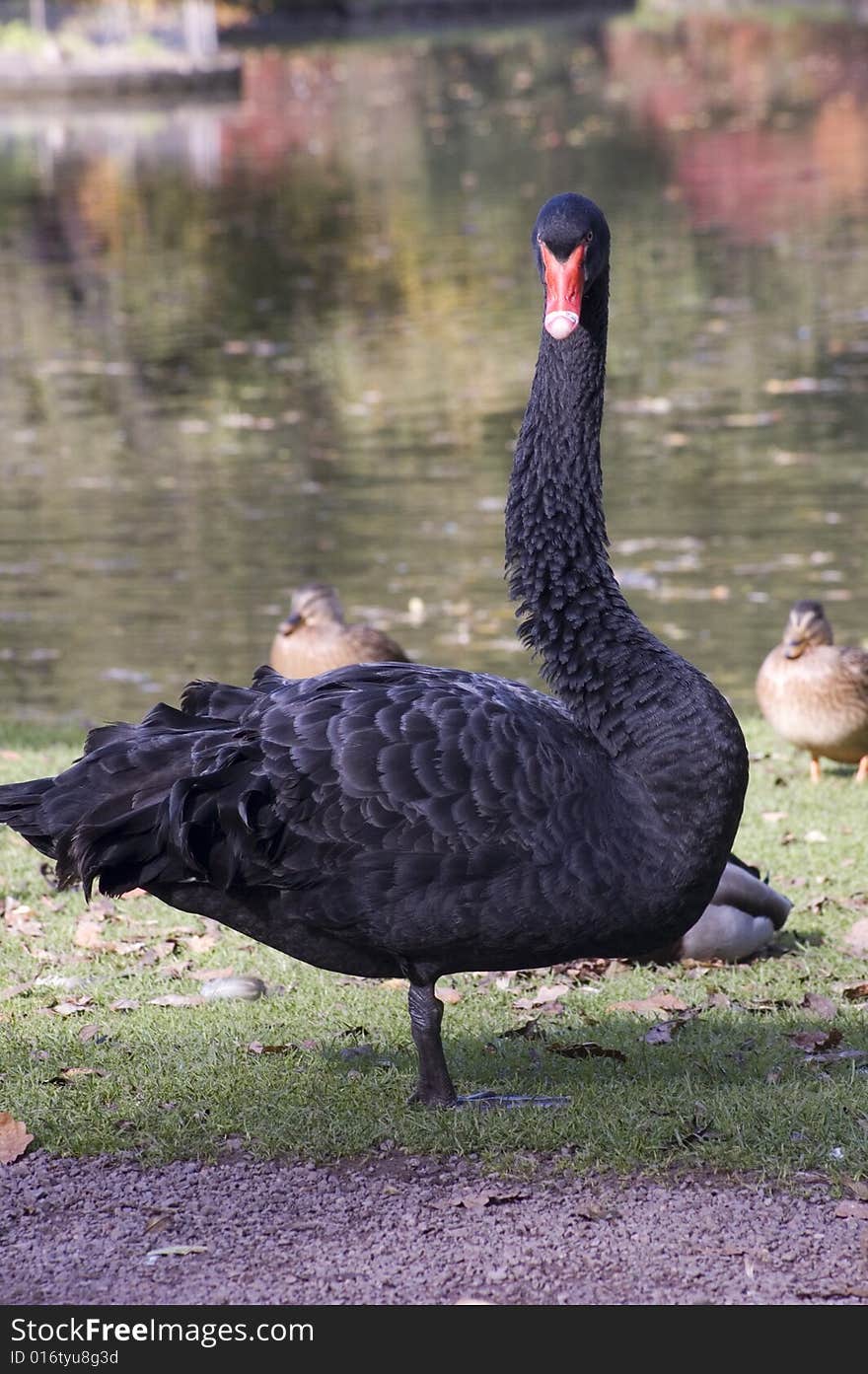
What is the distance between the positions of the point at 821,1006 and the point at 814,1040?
1.23 feet

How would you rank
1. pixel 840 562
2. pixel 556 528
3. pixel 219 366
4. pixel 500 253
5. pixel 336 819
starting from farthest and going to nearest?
pixel 500 253, pixel 219 366, pixel 840 562, pixel 556 528, pixel 336 819

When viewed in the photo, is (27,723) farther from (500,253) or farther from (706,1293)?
(500,253)

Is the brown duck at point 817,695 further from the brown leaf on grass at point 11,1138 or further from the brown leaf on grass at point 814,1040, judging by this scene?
the brown leaf on grass at point 11,1138

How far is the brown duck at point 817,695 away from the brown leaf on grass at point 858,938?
68.3 inches

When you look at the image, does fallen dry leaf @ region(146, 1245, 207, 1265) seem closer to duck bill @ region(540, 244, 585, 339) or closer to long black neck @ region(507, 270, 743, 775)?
long black neck @ region(507, 270, 743, 775)

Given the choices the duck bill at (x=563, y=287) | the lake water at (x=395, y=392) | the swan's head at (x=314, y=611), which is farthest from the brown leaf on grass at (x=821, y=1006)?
the lake water at (x=395, y=392)

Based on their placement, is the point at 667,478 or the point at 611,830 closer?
the point at 611,830

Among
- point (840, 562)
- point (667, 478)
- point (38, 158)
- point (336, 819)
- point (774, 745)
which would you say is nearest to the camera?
point (336, 819)

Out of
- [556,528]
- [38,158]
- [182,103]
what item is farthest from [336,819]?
[182,103]

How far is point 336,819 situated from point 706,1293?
1353 millimetres

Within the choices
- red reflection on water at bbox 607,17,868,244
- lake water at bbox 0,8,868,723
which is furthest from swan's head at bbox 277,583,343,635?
red reflection on water at bbox 607,17,868,244

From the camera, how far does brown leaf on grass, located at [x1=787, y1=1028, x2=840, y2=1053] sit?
5121mm

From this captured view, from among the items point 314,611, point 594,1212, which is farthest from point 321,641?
point 594,1212

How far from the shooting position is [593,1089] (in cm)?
481
